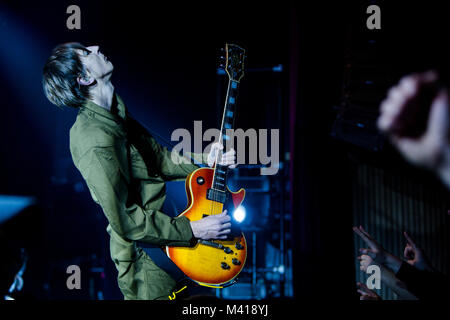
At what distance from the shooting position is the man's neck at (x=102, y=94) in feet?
8.13

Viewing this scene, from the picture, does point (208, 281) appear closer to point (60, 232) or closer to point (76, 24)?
point (76, 24)

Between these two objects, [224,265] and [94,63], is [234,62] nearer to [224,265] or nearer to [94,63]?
[94,63]

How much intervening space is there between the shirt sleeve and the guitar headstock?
1.07 meters

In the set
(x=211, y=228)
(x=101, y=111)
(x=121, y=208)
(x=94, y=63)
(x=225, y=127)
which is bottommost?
(x=211, y=228)

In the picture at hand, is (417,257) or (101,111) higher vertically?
(101,111)

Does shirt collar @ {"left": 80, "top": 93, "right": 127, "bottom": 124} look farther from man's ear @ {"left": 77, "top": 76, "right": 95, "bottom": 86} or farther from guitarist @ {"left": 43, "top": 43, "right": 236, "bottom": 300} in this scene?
man's ear @ {"left": 77, "top": 76, "right": 95, "bottom": 86}

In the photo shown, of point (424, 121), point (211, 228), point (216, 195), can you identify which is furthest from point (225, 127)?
point (424, 121)

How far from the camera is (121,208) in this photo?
2.14 m

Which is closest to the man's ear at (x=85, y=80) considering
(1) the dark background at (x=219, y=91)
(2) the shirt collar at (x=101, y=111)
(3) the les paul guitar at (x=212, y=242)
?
(2) the shirt collar at (x=101, y=111)

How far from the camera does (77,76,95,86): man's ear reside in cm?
243

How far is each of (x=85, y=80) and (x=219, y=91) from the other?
2.89m

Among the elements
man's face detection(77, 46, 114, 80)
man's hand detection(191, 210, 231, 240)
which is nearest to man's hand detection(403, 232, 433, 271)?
man's hand detection(191, 210, 231, 240)

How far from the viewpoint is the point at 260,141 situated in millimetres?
5301
